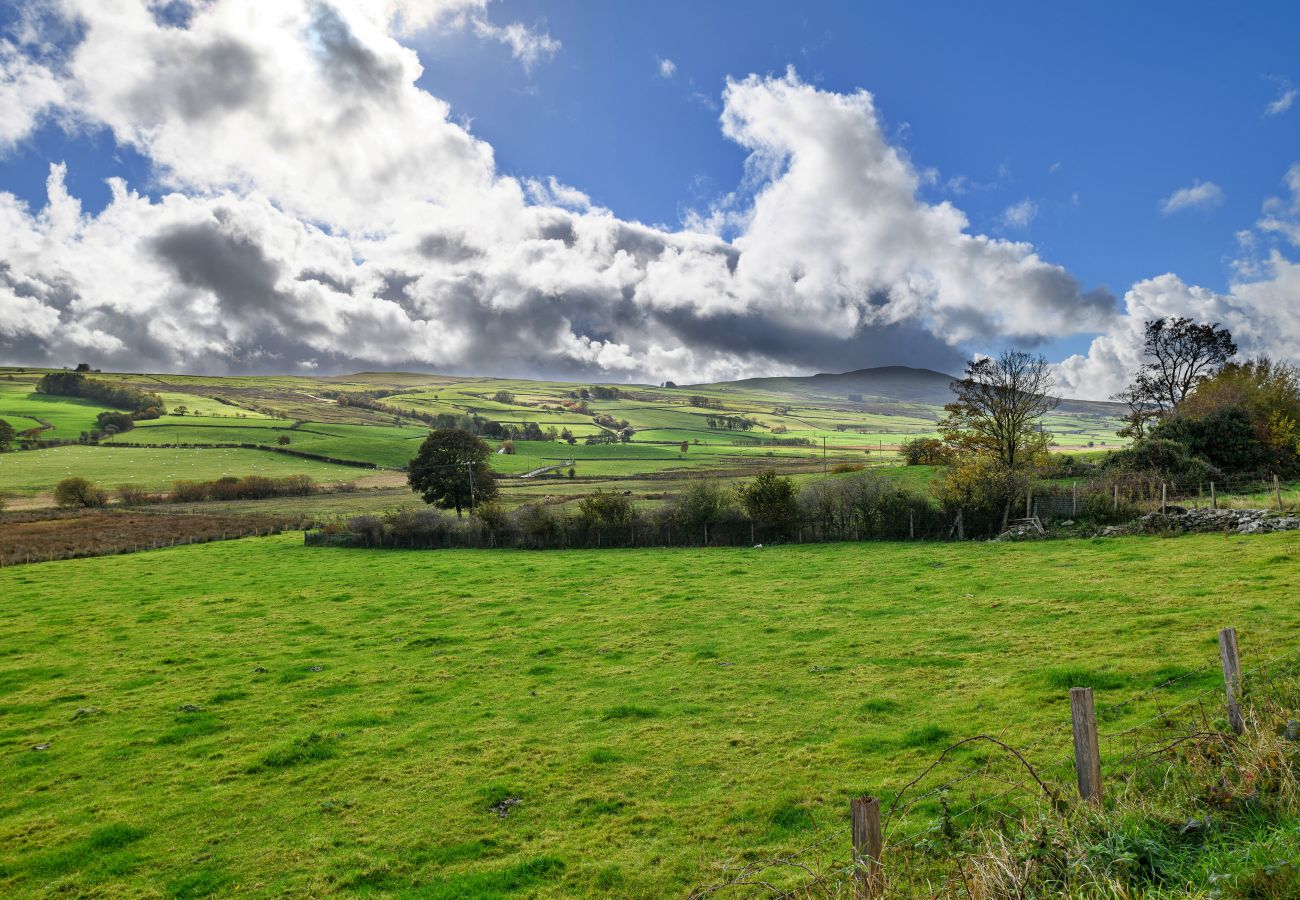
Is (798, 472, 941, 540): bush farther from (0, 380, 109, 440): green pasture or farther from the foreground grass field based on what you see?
(0, 380, 109, 440): green pasture

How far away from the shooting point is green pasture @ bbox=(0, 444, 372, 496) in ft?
324

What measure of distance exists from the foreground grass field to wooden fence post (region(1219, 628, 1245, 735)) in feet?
11.3

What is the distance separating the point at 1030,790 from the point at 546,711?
34.1ft

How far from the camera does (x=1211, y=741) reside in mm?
7594

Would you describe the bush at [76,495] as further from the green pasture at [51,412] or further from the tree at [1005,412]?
the tree at [1005,412]

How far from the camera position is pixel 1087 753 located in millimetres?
6492

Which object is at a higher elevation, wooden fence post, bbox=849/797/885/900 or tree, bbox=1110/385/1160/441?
tree, bbox=1110/385/1160/441

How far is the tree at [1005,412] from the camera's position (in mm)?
46125

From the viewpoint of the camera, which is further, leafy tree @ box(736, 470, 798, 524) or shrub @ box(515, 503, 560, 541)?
shrub @ box(515, 503, 560, 541)

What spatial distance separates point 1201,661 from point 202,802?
2057 centimetres

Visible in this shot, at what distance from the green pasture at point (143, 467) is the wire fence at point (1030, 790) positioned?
110627 mm

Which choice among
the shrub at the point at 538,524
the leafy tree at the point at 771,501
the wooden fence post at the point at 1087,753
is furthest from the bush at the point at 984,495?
the wooden fence post at the point at 1087,753

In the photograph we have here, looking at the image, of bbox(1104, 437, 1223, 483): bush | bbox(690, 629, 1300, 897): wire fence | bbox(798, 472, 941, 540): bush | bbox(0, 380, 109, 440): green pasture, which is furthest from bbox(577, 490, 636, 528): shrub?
bbox(0, 380, 109, 440): green pasture

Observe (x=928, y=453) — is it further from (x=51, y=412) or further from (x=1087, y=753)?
(x=51, y=412)
